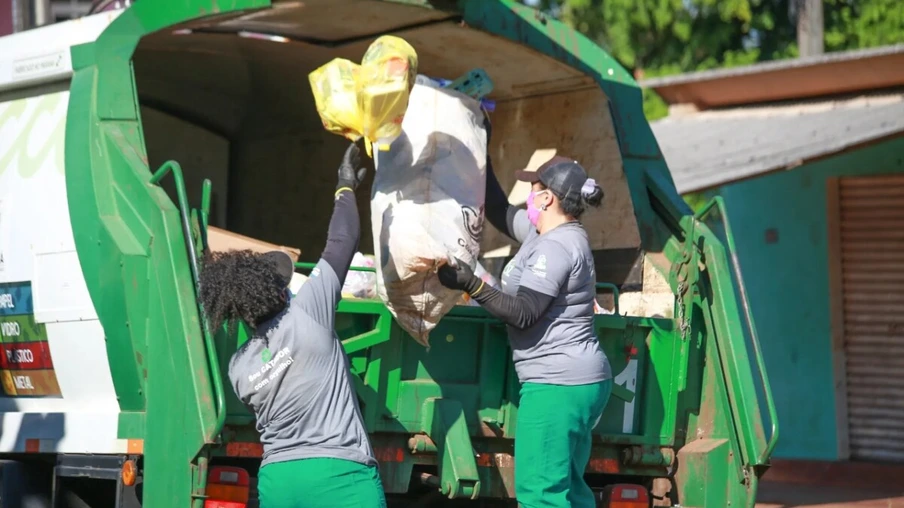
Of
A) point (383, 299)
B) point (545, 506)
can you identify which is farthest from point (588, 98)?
point (545, 506)

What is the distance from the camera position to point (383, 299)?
4.79 metres

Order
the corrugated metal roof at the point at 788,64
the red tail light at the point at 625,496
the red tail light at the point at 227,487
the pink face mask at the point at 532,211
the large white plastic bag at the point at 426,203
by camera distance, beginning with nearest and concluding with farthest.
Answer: the red tail light at the point at 227,487 < the large white plastic bag at the point at 426,203 < the pink face mask at the point at 532,211 < the red tail light at the point at 625,496 < the corrugated metal roof at the point at 788,64

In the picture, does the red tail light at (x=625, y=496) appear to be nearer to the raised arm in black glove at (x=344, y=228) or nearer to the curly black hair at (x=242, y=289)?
the raised arm in black glove at (x=344, y=228)

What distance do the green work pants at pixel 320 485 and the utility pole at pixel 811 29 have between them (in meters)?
10.9

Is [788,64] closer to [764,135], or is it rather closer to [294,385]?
[764,135]

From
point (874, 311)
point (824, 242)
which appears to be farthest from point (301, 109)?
point (874, 311)

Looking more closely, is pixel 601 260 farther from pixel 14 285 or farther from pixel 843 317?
pixel 843 317

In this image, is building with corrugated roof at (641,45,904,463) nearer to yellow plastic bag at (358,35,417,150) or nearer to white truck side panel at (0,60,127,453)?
yellow plastic bag at (358,35,417,150)

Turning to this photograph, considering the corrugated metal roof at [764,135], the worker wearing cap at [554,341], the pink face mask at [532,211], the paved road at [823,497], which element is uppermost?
the corrugated metal roof at [764,135]

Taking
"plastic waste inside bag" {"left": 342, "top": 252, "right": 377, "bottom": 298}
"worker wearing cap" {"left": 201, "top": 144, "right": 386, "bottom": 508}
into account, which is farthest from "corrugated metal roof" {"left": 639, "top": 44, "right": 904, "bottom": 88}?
"worker wearing cap" {"left": 201, "top": 144, "right": 386, "bottom": 508}

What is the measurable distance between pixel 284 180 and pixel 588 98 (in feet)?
7.47

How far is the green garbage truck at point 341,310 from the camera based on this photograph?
4.56 meters

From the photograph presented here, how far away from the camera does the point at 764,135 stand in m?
9.49

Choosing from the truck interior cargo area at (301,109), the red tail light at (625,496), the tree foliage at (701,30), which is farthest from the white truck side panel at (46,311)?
the tree foliage at (701,30)
